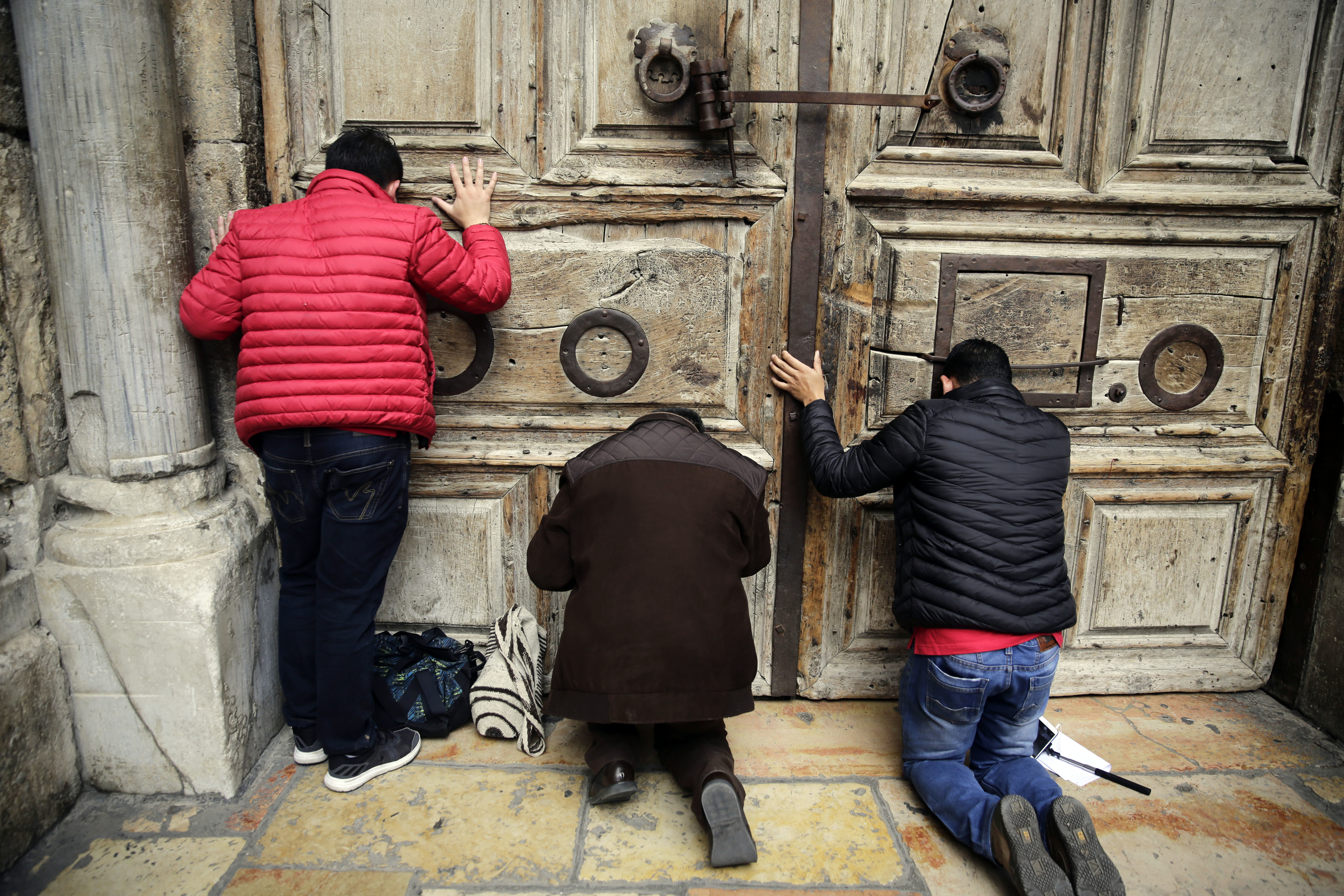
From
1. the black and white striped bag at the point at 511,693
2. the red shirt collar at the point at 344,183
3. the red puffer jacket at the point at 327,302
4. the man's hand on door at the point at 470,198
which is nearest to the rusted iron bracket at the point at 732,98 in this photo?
the man's hand on door at the point at 470,198

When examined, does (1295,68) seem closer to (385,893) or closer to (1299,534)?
(1299,534)

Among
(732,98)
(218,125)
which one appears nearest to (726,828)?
(732,98)

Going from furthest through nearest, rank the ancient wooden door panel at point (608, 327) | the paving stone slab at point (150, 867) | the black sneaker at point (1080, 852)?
the ancient wooden door panel at point (608, 327)
the paving stone slab at point (150, 867)
the black sneaker at point (1080, 852)

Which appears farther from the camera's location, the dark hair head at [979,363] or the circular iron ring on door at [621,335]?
the circular iron ring on door at [621,335]

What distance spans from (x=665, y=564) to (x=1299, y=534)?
2700mm

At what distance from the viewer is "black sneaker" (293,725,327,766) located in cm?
255

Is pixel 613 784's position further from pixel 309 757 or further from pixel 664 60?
pixel 664 60

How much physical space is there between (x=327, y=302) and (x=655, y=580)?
1.28 m

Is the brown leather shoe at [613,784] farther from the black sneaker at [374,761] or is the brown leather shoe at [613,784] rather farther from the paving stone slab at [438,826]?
the black sneaker at [374,761]

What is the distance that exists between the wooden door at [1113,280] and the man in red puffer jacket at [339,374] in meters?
1.46

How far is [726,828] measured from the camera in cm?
212

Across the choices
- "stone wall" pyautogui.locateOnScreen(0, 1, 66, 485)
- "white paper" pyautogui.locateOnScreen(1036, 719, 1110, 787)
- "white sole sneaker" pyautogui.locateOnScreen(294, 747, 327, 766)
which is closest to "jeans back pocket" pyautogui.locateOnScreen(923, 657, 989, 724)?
"white paper" pyautogui.locateOnScreen(1036, 719, 1110, 787)

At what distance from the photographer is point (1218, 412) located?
9.61ft

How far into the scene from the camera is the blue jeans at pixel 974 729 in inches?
87.0
